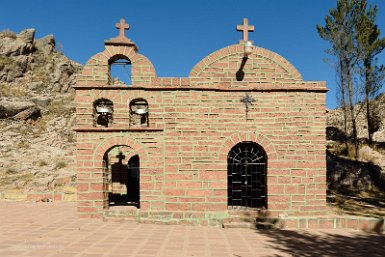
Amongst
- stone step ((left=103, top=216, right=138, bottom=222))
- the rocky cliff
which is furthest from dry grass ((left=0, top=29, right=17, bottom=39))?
stone step ((left=103, top=216, right=138, bottom=222))

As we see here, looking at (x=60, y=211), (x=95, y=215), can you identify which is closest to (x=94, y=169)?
(x=95, y=215)

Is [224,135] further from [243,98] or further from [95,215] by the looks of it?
[95,215]

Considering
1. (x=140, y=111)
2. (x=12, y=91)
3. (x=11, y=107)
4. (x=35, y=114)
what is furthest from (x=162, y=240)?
(x=12, y=91)

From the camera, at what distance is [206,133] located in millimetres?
8898

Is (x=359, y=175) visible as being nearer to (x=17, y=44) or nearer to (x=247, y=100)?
(x=247, y=100)

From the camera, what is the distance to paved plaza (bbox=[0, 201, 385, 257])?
6.08 meters

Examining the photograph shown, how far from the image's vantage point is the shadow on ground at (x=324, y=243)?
247 inches

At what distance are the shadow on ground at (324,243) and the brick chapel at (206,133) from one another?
4.15ft

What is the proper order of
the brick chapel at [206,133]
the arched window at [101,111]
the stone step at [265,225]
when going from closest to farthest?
the stone step at [265,225] → the brick chapel at [206,133] → the arched window at [101,111]

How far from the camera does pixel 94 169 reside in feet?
28.9

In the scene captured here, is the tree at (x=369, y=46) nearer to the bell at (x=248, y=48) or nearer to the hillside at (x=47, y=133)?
the hillside at (x=47, y=133)

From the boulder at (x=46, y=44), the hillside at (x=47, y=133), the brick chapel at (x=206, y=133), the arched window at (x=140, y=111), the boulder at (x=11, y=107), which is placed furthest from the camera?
the boulder at (x=46, y=44)

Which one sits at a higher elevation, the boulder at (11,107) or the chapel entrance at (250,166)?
the boulder at (11,107)

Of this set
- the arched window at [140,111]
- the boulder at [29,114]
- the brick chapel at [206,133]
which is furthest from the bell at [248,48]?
the boulder at [29,114]
